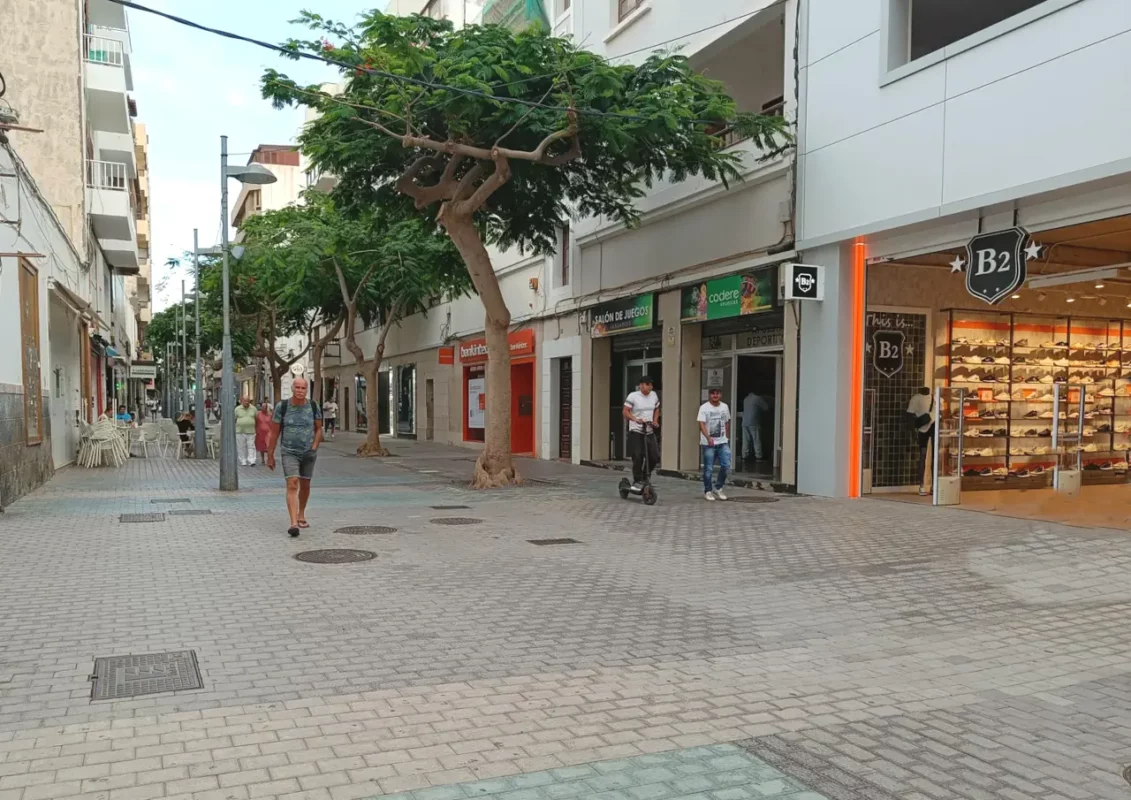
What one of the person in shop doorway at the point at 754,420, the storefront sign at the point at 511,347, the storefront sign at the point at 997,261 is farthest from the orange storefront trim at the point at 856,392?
the storefront sign at the point at 511,347

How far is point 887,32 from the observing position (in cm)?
1173

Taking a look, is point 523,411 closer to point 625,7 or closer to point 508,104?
point 625,7

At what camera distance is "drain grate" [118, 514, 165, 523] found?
10920mm

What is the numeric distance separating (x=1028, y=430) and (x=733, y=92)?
7894 millimetres

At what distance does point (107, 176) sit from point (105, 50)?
409 centimetres

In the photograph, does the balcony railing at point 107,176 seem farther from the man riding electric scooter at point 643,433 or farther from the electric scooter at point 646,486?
the electric scooter at point 646,486

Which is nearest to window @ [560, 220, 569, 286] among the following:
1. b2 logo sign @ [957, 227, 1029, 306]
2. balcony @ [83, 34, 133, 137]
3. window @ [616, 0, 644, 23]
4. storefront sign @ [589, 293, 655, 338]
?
storefront sign @ [589, 293, 655, 338]

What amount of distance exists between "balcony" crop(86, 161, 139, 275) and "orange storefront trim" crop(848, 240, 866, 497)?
2097 cm

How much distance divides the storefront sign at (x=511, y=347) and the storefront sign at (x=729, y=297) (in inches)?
301

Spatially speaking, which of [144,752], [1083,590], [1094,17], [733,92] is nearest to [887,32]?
[1094,17]

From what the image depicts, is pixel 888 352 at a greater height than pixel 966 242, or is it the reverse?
pixel 966 242

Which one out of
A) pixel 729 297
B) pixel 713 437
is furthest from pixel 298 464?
pixel 729 297

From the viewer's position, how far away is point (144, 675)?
491 cm

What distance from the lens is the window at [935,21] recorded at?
10492mm
